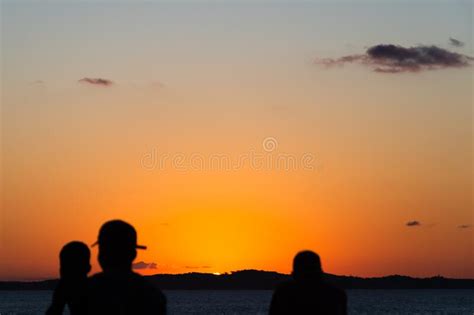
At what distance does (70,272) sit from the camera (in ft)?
24.7

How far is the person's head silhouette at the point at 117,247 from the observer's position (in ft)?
20.2

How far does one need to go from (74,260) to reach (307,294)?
2.08 metres

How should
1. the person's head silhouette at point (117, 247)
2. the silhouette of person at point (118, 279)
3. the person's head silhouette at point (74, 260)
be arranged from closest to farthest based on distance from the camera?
the silhouette of person at point (118, 279), the person's head silhouette at point (117, 247), the person's head silhouette at point (74, 260)

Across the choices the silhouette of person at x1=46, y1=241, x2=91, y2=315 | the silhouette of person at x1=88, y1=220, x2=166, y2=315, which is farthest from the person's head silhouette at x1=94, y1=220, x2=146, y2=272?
the silhouette of person at x1=46, y1=241, x2=91, y2=315

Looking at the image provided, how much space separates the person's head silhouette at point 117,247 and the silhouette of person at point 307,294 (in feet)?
8.71

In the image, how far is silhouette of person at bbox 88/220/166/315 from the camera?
605 centimetres

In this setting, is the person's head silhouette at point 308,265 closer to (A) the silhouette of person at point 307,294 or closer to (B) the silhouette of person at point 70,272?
(A) the silhouette of person at point 307,294

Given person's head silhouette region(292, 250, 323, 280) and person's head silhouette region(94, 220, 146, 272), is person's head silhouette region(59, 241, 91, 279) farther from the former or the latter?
person's head silhouette region(292, 250, 323, 280)

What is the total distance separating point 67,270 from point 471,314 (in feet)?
403

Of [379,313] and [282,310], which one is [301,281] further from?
[379,313]

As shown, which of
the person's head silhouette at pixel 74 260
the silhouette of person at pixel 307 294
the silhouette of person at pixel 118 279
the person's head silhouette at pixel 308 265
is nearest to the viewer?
the silhouette of person at pixel 118 279

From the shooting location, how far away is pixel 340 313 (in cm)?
862

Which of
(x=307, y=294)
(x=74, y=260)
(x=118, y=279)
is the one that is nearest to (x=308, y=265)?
(x=307, y=294)

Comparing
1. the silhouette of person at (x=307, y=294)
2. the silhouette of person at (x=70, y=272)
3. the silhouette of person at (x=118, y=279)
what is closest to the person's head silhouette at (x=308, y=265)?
the silhouette of person at (x=307, y=294)
